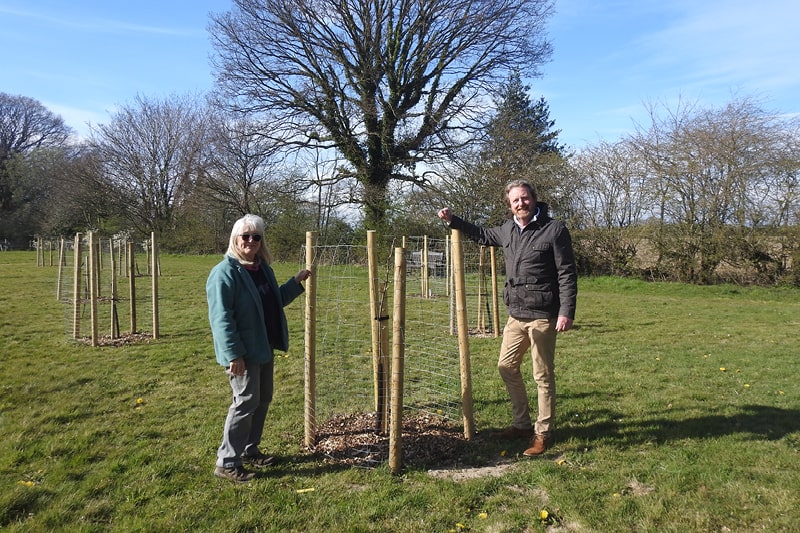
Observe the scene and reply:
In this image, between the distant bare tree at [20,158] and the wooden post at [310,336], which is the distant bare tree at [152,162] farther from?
the wooden post at [310,336]

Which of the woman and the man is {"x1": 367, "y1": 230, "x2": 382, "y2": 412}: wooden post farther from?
the woman

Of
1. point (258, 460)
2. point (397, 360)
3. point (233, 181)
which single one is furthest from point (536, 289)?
point (233, 181)

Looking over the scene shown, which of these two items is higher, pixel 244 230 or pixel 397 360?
pixel 244 230

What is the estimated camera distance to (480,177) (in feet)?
63.4

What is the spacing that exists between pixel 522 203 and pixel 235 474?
278 centimetres

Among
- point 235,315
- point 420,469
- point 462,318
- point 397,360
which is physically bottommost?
point 420,469

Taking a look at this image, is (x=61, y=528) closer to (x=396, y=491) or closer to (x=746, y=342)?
(x=396, y=491)

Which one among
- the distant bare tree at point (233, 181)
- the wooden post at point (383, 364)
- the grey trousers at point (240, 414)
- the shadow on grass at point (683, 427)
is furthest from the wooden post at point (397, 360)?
the distant bare tree at point (233, 181)

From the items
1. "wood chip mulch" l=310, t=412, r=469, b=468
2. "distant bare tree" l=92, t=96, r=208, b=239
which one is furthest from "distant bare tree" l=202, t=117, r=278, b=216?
"wood chip mulch" l=310, t=412, r=469, b=468

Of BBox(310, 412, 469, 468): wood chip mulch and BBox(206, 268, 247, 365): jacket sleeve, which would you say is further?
BBox(310, 412, 469, 468): wood chip mulch

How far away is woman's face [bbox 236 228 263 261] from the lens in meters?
3.52

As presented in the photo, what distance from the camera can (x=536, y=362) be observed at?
155 inches

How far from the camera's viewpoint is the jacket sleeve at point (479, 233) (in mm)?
4121

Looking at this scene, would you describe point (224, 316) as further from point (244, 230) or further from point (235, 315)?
point (244, 230)
